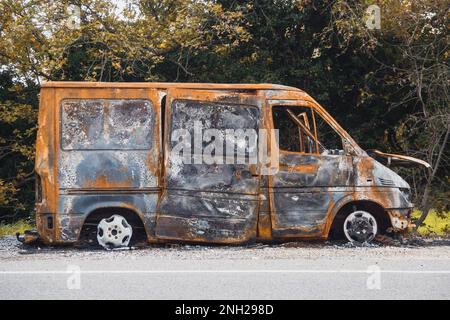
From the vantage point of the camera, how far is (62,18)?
50.9 ft

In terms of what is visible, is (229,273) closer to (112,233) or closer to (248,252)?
(248,252)

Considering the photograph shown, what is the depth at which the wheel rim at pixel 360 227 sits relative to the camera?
1078cm

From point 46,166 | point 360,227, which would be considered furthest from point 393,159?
point 46,166

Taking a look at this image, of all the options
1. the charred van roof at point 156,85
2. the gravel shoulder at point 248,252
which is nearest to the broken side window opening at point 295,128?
the charred van roof at point 156,85

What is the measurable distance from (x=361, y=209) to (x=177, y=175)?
2684 mm

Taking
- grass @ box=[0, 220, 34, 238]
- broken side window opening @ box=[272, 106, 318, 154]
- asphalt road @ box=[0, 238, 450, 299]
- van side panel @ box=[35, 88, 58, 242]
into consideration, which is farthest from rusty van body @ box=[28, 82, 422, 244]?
grass @ box=[0, 220, 34, 238]

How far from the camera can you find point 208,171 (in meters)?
10.6

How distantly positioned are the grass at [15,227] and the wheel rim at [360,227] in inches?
291

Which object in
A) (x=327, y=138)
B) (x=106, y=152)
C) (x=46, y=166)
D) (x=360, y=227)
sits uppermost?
(x=327, y=138)

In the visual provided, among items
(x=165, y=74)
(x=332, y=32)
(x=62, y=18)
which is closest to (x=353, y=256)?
(x=332, y=32)

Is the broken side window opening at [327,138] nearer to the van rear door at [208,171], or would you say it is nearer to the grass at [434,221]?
the van rear door at [208,171]

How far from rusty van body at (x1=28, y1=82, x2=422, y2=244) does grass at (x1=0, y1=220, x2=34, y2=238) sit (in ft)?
17.3

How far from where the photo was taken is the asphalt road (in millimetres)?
6762

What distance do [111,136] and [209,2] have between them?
578cm
